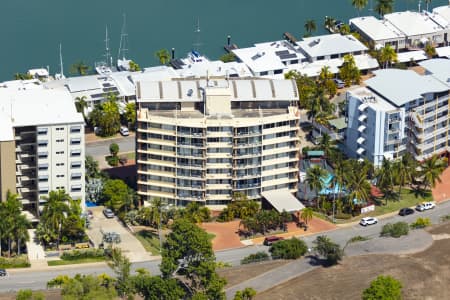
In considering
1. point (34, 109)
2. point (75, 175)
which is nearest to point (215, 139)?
point (75, 175)

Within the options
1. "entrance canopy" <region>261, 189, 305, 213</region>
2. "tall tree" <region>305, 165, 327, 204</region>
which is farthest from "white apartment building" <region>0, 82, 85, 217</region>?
"tall tree" <region>305, 165, 327, 204</region>

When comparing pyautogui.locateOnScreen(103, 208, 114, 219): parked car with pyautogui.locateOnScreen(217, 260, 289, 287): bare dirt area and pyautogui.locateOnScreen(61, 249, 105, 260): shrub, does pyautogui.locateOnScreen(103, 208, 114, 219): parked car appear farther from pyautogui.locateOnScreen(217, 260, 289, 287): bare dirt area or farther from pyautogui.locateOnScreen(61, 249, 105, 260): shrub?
pyautogui.locateOnScreen(217, 260, 289, 287): bare dirt area

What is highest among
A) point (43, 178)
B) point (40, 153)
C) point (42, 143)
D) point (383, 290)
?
point (42, 143)

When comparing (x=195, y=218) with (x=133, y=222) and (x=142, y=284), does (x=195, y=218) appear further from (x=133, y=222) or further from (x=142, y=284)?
(x=142, y=284)

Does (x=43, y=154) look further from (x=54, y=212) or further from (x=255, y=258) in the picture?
(x=255, y=258)

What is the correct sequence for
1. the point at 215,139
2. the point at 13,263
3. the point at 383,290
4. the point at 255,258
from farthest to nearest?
the point at 215,139
the point at 255,258
the point at 13,263
the point at 383,290

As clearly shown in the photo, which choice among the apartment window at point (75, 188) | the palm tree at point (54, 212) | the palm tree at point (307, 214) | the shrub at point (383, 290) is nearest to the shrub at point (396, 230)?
the palm tree at point (307, 214)

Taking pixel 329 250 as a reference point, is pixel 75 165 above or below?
above

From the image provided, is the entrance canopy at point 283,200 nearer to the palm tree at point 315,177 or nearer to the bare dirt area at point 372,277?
the palm tree at point 315,177
